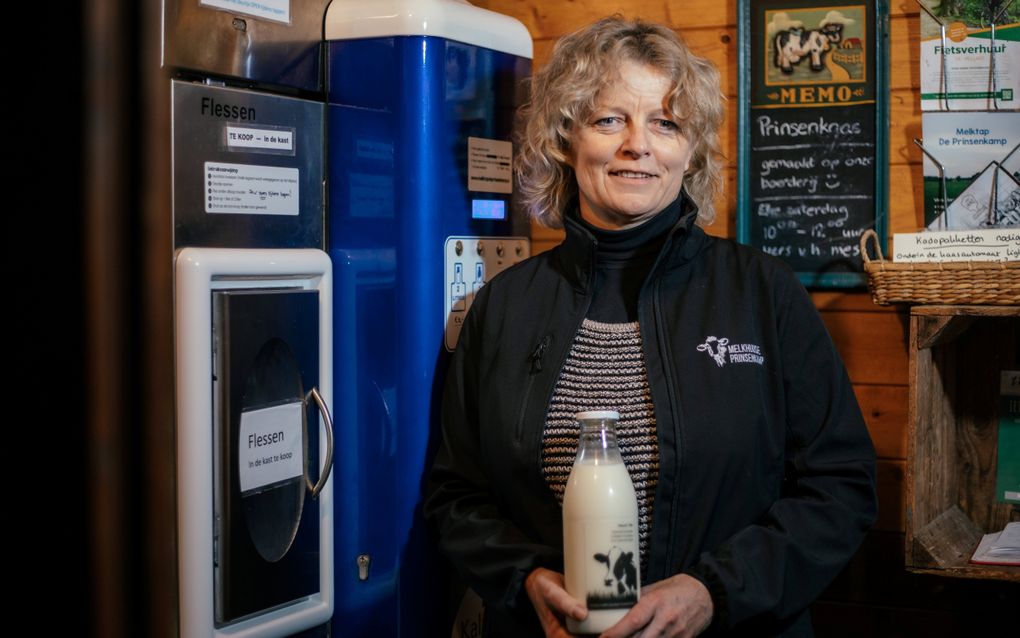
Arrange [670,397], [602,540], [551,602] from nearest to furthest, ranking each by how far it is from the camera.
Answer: [602,540] < [551,602] < [670,397]

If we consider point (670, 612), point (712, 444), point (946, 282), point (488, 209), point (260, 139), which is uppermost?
point (260, 139)

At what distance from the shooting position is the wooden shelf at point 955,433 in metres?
2.02

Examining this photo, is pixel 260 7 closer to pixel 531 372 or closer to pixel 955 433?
pixel 531 372

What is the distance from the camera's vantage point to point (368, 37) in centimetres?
200

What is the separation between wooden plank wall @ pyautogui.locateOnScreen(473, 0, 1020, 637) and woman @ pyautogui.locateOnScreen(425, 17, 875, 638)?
0.69 m

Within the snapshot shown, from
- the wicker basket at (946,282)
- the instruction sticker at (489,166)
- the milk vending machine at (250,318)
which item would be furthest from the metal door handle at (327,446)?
the wicker basket at (946,282)

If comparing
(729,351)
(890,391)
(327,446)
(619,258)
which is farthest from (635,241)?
(890,391)

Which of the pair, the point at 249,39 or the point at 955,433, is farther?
the point at 955,433

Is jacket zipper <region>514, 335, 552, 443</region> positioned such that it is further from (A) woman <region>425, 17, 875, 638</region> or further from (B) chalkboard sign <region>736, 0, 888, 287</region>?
(B) chalkboard sign <region>736, 0, 888, 287</region>

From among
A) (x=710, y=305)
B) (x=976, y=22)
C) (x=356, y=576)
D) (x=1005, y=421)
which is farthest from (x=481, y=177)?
(x=1005, y=421)

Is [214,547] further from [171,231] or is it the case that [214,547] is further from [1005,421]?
[1005,421]

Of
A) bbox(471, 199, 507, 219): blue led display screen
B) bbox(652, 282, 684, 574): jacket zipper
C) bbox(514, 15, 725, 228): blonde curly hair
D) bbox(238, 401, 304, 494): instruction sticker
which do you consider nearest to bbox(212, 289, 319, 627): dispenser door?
bbox(238, 401, 304, 494): instruction sticker

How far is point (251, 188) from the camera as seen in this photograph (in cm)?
183

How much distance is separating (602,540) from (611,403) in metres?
0.30
